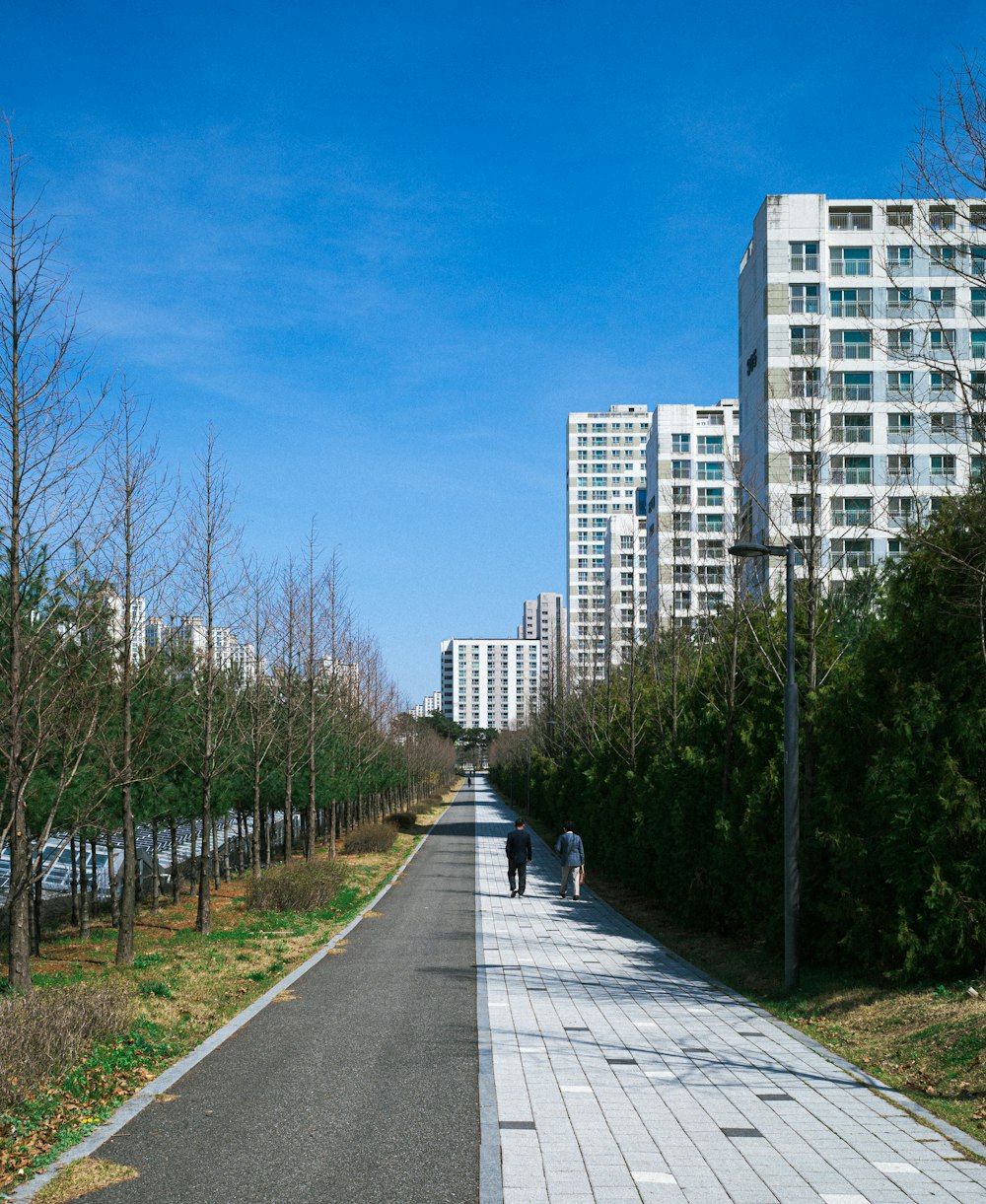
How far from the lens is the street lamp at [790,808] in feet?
42.5

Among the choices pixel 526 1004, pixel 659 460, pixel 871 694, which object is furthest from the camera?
pixel 659 460

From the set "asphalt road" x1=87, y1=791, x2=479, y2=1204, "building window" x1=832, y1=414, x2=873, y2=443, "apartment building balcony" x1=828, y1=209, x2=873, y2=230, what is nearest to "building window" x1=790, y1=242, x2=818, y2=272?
"apartment building balcony" x1=828, y1=209, x2=873, y2=230

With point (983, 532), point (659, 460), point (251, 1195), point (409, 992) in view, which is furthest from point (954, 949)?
point (659, 460)

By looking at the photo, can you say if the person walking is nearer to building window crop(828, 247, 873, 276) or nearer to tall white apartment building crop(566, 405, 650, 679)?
building window crop(828, 247, 873, 276)

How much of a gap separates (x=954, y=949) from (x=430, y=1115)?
649cm

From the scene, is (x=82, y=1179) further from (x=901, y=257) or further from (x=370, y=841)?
(x=901, y=257)

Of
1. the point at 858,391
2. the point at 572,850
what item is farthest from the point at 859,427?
the point at 572,850

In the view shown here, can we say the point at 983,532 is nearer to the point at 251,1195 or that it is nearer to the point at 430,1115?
the point at 430,1115

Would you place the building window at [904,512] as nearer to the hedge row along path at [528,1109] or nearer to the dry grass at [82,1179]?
the hedge row along path at [528,1109]

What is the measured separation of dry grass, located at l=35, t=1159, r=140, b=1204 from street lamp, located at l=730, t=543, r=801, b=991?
8.68 m

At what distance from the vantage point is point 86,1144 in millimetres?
6910

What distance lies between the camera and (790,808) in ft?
43.3

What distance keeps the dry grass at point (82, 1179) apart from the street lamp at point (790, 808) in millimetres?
8678

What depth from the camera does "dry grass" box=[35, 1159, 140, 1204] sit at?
6.05m
